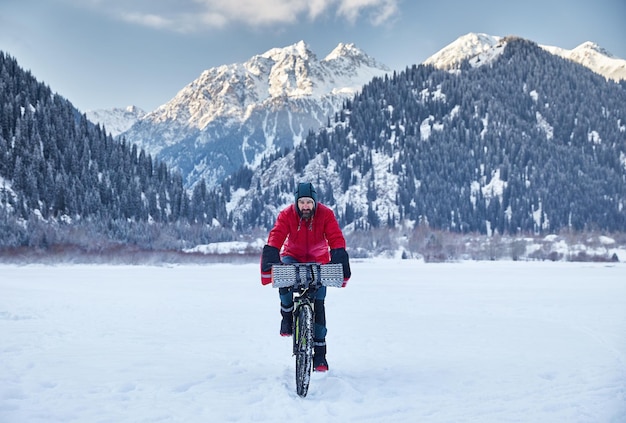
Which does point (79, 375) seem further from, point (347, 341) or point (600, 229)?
point (600, 229)

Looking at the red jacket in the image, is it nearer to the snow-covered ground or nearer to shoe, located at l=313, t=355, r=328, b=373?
shoe, located at l=313, t=355, r=328, b=373

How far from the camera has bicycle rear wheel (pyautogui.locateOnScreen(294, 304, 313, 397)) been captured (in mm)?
7988

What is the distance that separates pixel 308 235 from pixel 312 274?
83 cm

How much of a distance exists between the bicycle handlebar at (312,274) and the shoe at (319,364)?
4.60 feet

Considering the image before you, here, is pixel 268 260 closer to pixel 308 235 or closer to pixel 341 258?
pixel 308 235

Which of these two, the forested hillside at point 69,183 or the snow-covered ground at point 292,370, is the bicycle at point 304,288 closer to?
the snow-covered ground at point 292,370

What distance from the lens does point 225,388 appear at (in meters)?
8.31

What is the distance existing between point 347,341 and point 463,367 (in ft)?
12.7

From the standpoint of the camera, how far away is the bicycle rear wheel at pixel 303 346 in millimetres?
7988

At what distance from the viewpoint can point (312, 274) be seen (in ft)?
27.4

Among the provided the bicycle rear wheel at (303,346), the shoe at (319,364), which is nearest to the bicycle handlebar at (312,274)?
the bicycle rear wheel at (303,346)

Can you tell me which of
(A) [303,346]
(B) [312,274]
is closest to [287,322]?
(A) [303,346]

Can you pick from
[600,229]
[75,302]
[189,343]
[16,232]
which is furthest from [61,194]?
[600,229]

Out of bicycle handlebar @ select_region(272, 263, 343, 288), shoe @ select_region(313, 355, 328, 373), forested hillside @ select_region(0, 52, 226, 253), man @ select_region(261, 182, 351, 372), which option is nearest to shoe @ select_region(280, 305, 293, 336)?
man @ select_region(261, 182, 351, 372)
